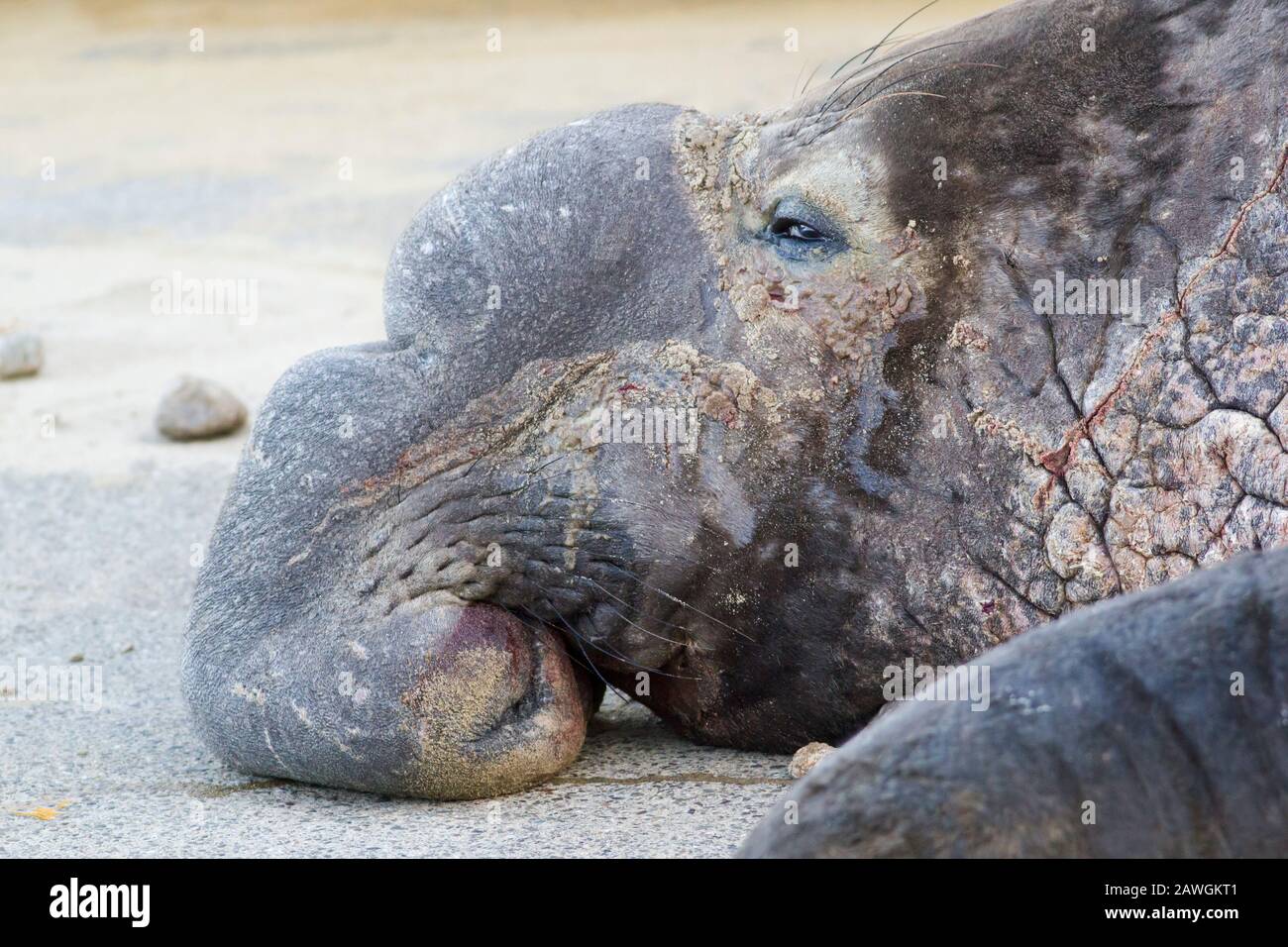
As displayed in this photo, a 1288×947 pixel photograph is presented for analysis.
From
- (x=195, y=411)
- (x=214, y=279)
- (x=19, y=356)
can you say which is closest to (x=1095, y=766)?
(x=195, y=411)

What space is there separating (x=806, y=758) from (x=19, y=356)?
4199mm

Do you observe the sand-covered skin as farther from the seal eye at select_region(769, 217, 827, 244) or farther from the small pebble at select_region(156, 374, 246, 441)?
the seal eye at select_region(769, 217, 827, 244)

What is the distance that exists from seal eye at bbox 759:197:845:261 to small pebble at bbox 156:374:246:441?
3113 millimetres

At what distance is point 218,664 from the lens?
3.07 metres

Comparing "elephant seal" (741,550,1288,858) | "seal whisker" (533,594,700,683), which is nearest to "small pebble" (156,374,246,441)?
"seal whisker" (533,594,700,683)

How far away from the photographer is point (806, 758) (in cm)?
304

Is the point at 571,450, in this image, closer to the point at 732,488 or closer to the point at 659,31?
the point at 732,488

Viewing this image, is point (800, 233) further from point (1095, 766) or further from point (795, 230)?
point (1095, 766)

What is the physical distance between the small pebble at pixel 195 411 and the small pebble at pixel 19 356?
85 centimetres

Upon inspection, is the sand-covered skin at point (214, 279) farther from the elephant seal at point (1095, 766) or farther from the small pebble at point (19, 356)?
the elephant seal at point (1095, 766)

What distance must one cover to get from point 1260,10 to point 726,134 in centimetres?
92

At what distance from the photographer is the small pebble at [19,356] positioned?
6.27m

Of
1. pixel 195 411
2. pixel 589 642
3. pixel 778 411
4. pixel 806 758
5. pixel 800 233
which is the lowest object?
pixel 806 758

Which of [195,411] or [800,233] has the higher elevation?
[800,233]
